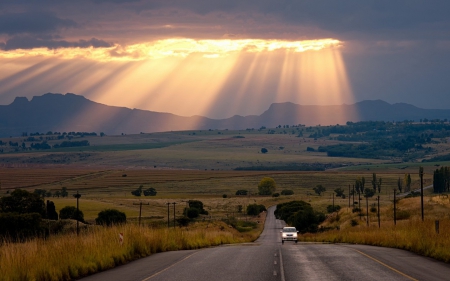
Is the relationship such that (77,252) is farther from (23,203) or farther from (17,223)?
(23,203)

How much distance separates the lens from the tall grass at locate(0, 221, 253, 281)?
25312 mm

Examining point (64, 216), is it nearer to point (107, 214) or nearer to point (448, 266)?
point (107, 214)

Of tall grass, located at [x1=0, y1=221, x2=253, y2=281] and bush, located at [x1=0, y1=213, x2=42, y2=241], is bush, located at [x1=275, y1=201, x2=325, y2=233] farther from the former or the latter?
tall grass, located at [x1=0, y1=221, x2=253, y2=281]

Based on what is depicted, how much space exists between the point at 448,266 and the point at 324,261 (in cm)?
573

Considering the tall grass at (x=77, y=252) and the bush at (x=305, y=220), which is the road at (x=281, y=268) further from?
the bush at (x=305, y=220)

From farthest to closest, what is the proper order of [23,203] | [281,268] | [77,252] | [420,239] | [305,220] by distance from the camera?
1. [305,220]
2. [23,203]
3. [420,239]
4. [77,252]
5. [281,268]

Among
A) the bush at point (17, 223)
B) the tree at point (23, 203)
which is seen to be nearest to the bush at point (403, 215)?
the bush at point (17, 223)

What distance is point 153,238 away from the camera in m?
40.7

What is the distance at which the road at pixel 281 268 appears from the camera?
25.9 meters

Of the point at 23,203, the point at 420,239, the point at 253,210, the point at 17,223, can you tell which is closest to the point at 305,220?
the point at 253,210

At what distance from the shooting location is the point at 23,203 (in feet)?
303

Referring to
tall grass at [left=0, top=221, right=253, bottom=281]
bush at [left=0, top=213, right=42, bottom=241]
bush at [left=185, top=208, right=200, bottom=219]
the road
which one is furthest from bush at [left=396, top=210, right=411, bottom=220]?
the road

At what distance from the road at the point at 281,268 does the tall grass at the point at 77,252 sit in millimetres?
845

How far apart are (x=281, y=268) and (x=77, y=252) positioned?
9.23m
